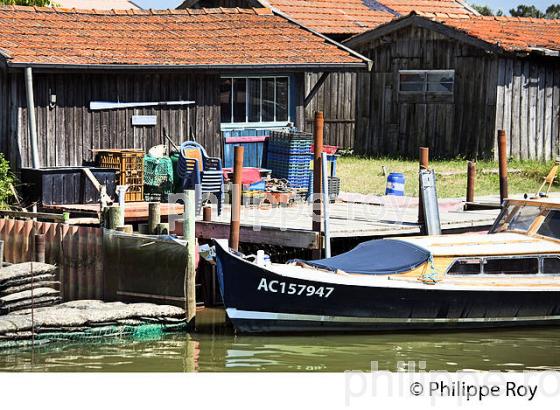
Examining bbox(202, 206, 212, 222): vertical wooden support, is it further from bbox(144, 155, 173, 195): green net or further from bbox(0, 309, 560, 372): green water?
bbox(0, 309, 560, 372): green water

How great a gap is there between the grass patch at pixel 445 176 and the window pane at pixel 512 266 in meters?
7.79

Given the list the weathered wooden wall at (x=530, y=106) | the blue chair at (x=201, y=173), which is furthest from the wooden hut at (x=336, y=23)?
the blue chair at (x=201, y=173)

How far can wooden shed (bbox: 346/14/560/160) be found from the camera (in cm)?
3247

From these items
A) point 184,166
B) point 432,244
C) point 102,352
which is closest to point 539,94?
point 184,166

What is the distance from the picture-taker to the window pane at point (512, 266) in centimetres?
1912

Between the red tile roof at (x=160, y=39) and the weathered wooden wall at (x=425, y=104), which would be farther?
the weathered wooden wall at (x=425, y=104)

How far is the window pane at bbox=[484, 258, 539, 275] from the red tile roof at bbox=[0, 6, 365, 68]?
7799 millimetres

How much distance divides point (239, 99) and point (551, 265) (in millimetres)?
8802

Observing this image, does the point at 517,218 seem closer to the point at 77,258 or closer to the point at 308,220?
the point at 308,220

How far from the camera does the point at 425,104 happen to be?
3422 cm

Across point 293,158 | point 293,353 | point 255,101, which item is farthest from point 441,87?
point 293,353

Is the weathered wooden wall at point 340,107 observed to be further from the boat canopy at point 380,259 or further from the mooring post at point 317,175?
the boat canopy at point 380,259

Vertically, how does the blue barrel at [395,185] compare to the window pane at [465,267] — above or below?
above

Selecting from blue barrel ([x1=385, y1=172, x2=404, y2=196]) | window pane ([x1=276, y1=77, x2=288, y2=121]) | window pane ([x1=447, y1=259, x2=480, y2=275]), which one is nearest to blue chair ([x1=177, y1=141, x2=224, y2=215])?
window pane ([x1=276, y1=77, x2=288, y2=121])
